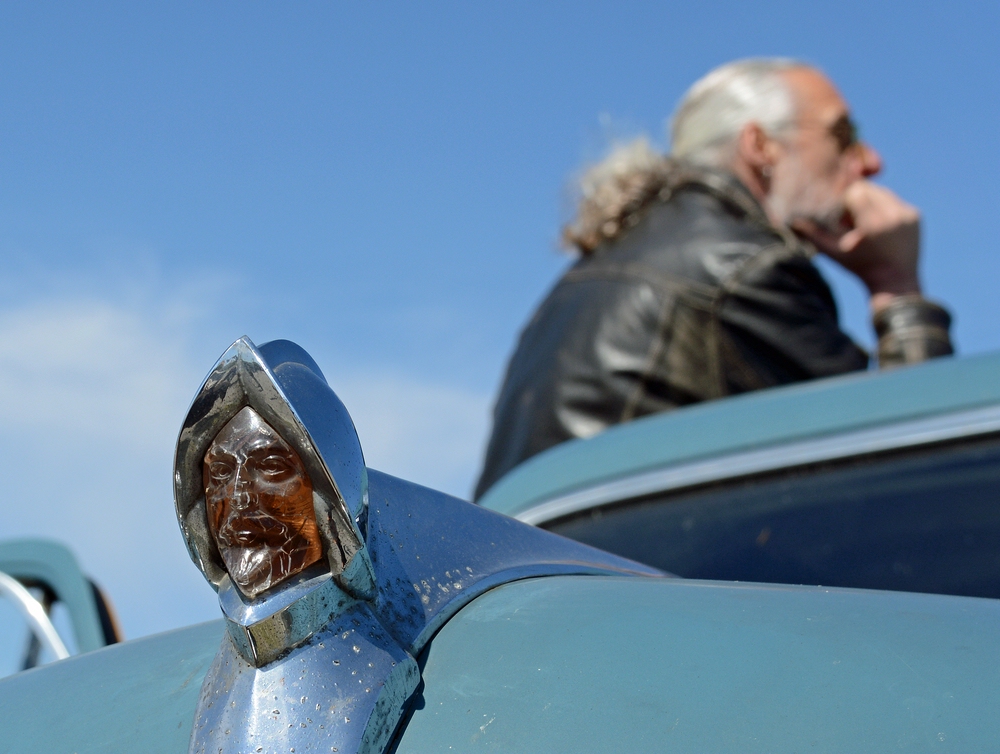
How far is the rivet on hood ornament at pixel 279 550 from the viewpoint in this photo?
3.11 feet

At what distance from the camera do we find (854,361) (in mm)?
3252

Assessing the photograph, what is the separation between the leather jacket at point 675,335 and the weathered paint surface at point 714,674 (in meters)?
2.00

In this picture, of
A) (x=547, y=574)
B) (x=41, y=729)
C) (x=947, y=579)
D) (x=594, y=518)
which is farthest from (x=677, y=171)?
(x=41, y=729)

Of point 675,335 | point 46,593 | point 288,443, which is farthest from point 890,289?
point 288,443

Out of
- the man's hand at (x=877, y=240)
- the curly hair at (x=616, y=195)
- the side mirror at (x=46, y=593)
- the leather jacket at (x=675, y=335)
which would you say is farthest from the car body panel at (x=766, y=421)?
the man's hand at (x=877, y=240)

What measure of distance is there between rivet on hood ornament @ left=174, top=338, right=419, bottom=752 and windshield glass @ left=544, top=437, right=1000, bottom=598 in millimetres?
940

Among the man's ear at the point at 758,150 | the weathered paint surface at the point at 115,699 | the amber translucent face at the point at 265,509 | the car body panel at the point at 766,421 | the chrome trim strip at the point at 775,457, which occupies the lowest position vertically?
the chrome trim strip at the point at 775,457

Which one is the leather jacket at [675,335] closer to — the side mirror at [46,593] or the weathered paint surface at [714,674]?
the side mirror at [46,593]

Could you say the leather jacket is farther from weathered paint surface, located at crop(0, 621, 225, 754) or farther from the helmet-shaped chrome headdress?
the helmet-shaped chrome headdress

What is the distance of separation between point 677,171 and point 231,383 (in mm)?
2745

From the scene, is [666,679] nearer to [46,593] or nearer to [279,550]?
[279,550]

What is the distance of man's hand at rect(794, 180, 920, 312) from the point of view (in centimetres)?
397

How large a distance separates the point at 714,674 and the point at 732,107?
3293 millimetres

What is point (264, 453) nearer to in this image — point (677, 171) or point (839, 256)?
point (677, 171)
